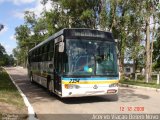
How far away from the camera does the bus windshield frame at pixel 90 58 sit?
1389cm

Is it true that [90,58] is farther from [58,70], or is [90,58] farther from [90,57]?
[58,70]

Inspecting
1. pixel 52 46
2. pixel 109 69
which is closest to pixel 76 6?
pixel 52 46

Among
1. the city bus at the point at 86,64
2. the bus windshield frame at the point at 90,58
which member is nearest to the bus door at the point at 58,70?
the city bus at the point at 86,64

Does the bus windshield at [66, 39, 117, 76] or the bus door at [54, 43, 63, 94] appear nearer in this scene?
the bus windshield at [66, 39, 117, 76]

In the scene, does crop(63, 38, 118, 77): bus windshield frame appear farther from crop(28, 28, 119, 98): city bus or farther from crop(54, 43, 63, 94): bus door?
crop(54, 43, 63, 94): bus door

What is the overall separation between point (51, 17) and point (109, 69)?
27.2 m

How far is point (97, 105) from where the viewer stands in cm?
1371

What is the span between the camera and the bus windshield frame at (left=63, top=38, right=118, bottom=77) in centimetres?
1389

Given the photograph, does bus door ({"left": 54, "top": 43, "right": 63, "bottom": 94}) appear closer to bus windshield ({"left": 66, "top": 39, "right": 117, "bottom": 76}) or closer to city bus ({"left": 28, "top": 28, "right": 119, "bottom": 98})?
city bus ({"left": 28, "top": 28, "right": 119, "bottom": 98})

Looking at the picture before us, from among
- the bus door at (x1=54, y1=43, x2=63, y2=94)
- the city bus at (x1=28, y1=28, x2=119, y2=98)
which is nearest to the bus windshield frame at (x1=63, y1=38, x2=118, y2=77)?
the city bus at (x1=28, y1=28, x2=119, y2=98)

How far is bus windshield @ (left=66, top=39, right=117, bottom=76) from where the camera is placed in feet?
45.6

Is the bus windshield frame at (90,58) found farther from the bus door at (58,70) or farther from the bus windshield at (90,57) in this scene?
the bus door at (58,70)

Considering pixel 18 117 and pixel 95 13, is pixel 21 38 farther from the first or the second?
pixel 18 117

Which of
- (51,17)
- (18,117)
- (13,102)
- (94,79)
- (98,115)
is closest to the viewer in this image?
(18,117)
